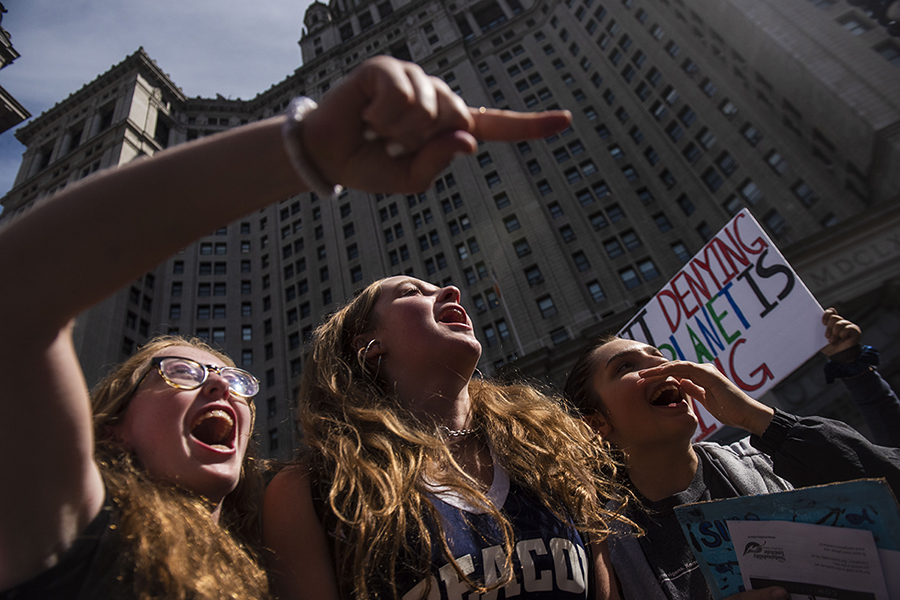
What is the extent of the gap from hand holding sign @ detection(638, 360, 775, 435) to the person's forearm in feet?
9.61

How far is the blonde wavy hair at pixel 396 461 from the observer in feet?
7.19

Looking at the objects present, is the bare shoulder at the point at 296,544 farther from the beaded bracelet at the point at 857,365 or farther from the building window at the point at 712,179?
the building window at the point at 712,179

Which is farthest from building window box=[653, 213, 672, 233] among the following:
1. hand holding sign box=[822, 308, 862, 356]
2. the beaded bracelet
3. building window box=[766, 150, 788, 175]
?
the beaded bracelet

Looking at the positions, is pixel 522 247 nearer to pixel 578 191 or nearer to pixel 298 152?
pixel 578 191

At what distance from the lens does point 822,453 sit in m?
3.04

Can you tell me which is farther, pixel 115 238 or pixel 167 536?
pixel 167 536

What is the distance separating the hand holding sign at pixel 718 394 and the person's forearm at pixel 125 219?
9.61 feet

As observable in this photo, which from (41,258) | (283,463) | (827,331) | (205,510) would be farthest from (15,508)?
(827,331)

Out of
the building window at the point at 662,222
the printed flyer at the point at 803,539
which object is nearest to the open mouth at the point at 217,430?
the printed flyer at the point at 803,539

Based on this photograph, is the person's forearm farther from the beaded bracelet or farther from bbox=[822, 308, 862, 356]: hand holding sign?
bbox=[822, 308, 862, 356]: hand holding sign

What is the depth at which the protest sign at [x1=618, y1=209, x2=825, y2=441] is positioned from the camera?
5.23 m

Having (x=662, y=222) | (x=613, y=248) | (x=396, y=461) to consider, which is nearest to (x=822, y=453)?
(x=396, y=461)

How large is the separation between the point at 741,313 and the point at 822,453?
3.31m

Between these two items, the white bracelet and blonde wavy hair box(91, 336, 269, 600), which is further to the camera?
blonde wavy hair box(91, 336, 269, 600)
